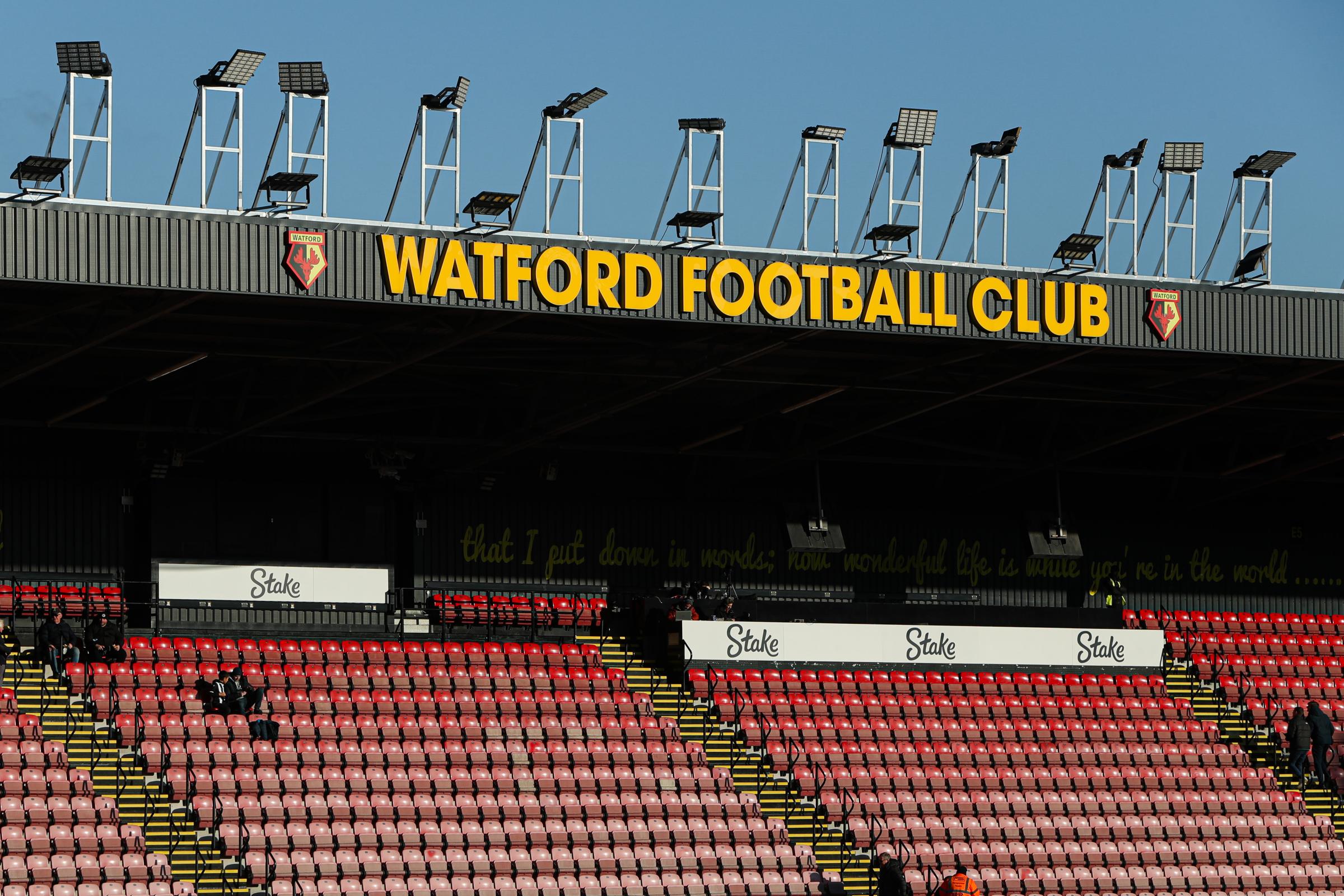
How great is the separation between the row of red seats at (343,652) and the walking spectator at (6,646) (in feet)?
5.95

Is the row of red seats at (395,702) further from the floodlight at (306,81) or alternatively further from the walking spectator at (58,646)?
the floodlight at (306,81)

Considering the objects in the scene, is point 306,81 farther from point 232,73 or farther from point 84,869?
point 84,869

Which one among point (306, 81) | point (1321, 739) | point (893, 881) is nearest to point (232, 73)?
point (306, 81)

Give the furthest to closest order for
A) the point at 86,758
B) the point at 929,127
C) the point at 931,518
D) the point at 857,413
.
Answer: the point at 931,518
the point at 857,413
the point at 929,127
the point at 86,758

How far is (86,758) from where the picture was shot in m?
30.6

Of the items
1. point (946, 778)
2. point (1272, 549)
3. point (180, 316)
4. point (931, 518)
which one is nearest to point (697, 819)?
point (946, 778)

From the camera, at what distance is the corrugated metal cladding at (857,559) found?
44844mm

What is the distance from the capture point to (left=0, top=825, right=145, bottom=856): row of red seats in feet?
88.3

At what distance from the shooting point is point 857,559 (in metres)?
47.7

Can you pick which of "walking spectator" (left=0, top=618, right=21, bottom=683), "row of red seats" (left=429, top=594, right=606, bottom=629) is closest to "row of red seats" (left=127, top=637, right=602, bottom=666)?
"walking spectator" (left=0, top=618, right=21, bottom=683)

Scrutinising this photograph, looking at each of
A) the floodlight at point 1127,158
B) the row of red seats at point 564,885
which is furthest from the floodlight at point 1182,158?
the row of red seats at point 564,885

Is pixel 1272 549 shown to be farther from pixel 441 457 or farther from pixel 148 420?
pixel 148 420

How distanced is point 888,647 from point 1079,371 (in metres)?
6.30

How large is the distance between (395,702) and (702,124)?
10.9 m
